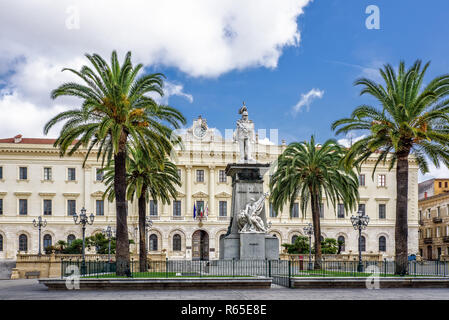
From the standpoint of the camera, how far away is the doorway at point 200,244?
66.6 meters

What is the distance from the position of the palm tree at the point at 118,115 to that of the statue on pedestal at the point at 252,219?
4.94 metres

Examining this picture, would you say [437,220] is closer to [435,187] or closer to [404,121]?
[435,187]

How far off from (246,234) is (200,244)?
133ft

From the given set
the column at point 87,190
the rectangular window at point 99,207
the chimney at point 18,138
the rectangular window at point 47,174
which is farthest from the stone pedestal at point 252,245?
the chimney at point 18,138

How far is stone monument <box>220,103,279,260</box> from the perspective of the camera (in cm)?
2702

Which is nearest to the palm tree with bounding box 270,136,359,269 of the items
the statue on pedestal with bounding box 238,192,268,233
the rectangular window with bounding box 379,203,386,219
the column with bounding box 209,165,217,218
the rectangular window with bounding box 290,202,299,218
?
the statue on pedestal with bounding box 238,192,268,233

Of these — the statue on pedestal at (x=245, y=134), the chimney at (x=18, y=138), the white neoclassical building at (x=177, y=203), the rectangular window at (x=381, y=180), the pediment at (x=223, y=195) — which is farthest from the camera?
the rectangular window at (x=381, y=180)

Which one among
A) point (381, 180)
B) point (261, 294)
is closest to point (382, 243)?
point (381, 180)

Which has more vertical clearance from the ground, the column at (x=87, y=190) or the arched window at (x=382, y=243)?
the column at (x=87, y=190)

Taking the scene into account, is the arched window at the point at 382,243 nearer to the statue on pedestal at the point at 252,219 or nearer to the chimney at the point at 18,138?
the chimney at the point at 18,138

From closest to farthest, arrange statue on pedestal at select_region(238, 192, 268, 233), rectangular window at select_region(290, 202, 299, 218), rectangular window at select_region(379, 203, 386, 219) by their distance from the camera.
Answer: statue on pedestal at select_region(238, 192, 268, 233) < rectangular window at select_region(290, 202, 299, 218) < rectangular window at select_region(379, 203, 386, 219)

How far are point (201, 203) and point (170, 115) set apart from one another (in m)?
40.2

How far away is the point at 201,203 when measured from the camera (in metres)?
67.5

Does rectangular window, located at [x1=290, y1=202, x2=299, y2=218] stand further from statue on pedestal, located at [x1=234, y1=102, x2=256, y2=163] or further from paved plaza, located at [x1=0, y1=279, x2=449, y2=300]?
paved plaza, located at [x1=0, y1=279, x2=449, y2=300]
